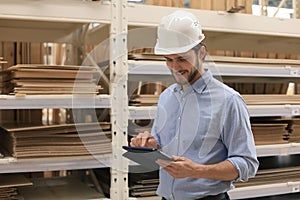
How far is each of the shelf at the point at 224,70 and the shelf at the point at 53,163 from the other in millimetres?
411

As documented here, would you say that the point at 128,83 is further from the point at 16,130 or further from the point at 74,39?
the point at 74,39

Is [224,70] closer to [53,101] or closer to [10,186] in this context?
[53,101]

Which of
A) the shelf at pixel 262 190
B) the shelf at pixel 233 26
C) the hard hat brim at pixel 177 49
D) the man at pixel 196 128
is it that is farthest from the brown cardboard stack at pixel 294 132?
the hard hat brim at pixel 177 49

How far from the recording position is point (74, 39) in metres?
2.60

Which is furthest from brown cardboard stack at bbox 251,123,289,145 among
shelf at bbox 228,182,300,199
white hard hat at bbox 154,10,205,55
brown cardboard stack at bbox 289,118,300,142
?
white hard hat at bbox 154,10,205,55

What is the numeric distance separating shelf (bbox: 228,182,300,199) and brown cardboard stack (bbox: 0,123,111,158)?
2.44 ft

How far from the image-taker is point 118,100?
1787mm

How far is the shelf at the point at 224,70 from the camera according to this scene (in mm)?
1852

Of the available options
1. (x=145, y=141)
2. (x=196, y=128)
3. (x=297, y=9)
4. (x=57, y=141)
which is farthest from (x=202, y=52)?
(x=297, y=9)

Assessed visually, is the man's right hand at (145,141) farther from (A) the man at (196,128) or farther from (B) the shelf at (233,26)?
(B) the shelf at (233,26)

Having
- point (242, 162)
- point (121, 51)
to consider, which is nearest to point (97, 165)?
point (121, 51)

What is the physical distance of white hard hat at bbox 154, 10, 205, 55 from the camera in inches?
55.6

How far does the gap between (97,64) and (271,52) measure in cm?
151

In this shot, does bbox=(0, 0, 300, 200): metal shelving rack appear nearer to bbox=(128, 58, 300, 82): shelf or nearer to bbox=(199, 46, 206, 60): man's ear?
bbox=(128, 58, 300, 82): shelf
